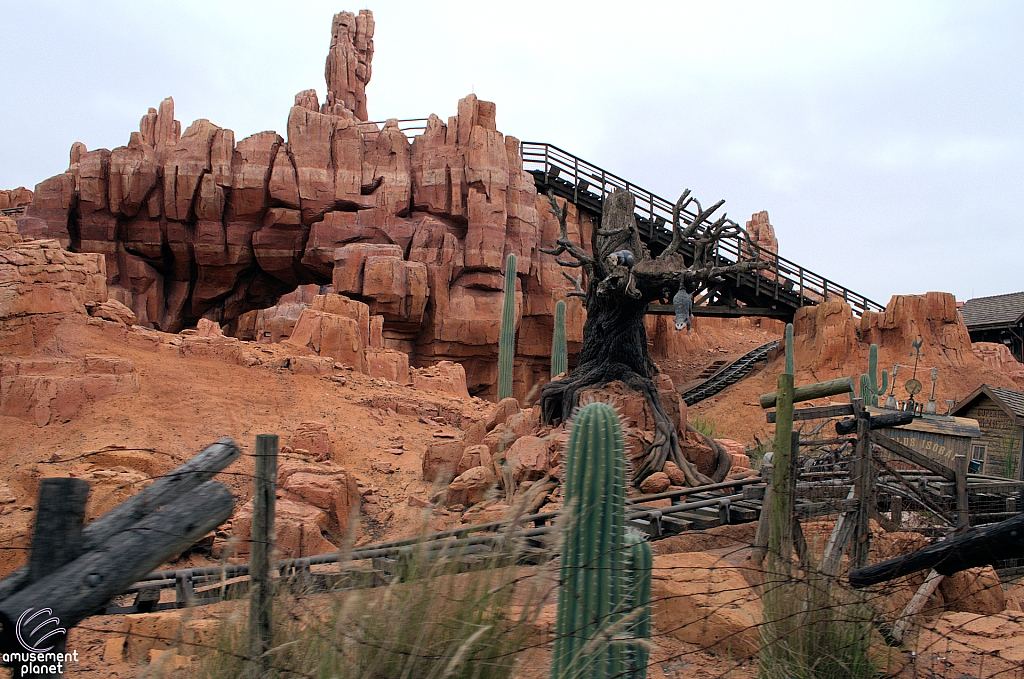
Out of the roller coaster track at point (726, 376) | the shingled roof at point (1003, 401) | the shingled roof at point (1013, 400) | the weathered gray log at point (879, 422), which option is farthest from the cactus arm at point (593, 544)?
the roller coaster track at point (726, 376)

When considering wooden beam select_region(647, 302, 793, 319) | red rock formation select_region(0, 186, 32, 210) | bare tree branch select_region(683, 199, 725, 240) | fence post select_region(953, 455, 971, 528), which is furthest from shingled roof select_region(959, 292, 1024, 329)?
red rock formation select_region(0, 186, 32, 210)

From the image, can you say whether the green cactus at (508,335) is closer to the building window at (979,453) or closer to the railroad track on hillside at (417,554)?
the railroad track on hillside at (417,554)

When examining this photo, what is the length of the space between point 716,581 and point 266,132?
68.1ft

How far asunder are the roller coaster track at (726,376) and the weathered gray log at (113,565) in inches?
762

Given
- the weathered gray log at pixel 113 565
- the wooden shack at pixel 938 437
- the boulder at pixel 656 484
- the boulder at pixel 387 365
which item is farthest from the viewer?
the boulder at pixel 387 365

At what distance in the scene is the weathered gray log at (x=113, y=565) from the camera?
61.6 inches

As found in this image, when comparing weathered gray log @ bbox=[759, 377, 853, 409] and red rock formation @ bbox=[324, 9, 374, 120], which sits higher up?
red rock formation @ bbox=[324, 9, 374, 120]

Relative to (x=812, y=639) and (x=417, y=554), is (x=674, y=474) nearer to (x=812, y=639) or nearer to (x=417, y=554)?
(x=812, y=639)

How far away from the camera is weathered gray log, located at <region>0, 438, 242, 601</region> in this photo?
161 centimetres

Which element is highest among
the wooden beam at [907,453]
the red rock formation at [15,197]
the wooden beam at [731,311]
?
the red rock formation at [15,197]

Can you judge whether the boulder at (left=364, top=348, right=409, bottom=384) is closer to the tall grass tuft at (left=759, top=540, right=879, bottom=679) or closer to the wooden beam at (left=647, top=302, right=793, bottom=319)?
the wooden beam at (left=647, top=302, right=793, bottom=319)

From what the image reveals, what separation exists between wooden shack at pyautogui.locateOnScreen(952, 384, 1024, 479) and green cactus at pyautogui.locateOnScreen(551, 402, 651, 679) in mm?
10648

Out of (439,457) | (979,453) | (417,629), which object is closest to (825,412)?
(417,629)

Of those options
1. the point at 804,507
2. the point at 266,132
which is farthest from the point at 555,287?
the point at 804,507
